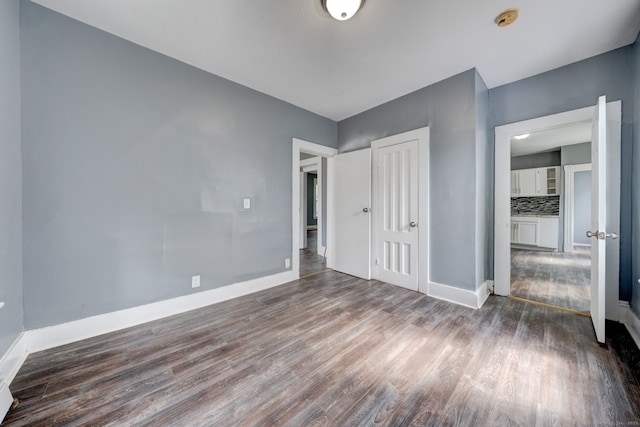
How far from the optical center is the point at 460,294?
8.38 ft

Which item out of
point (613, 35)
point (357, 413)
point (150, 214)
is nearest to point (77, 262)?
point (150, 214)

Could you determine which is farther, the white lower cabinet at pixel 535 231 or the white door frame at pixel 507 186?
the white lower cabinet at pixel 535 231

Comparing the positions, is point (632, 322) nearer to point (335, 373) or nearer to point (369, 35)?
point (335, 373)

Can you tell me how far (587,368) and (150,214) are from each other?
12.2 feet

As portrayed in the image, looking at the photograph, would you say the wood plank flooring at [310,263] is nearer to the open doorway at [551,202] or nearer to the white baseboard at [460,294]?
the white baseboard at [460,294]

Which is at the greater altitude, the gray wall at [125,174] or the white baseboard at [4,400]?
the gray wall at [125,174]

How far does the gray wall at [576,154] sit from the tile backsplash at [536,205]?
2.91 feet

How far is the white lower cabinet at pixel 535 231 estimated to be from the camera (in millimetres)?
5426

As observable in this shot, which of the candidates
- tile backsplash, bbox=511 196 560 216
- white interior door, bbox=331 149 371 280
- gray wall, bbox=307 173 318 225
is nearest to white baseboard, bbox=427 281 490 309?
white interior door, bbox=331 149 371 280

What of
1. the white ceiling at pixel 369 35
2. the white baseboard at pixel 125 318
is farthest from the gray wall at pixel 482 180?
the white baseboard at pixel 125 318

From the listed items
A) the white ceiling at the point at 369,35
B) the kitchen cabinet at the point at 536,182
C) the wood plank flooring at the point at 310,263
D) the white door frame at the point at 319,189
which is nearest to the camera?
the white ceiling at the point at 369,35

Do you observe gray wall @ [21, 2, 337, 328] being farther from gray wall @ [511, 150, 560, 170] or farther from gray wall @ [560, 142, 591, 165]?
gray wall @ [511, 150, 560, 170]

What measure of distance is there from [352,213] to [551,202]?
5.78 metres

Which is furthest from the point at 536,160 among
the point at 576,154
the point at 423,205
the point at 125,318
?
the point at 125,318
